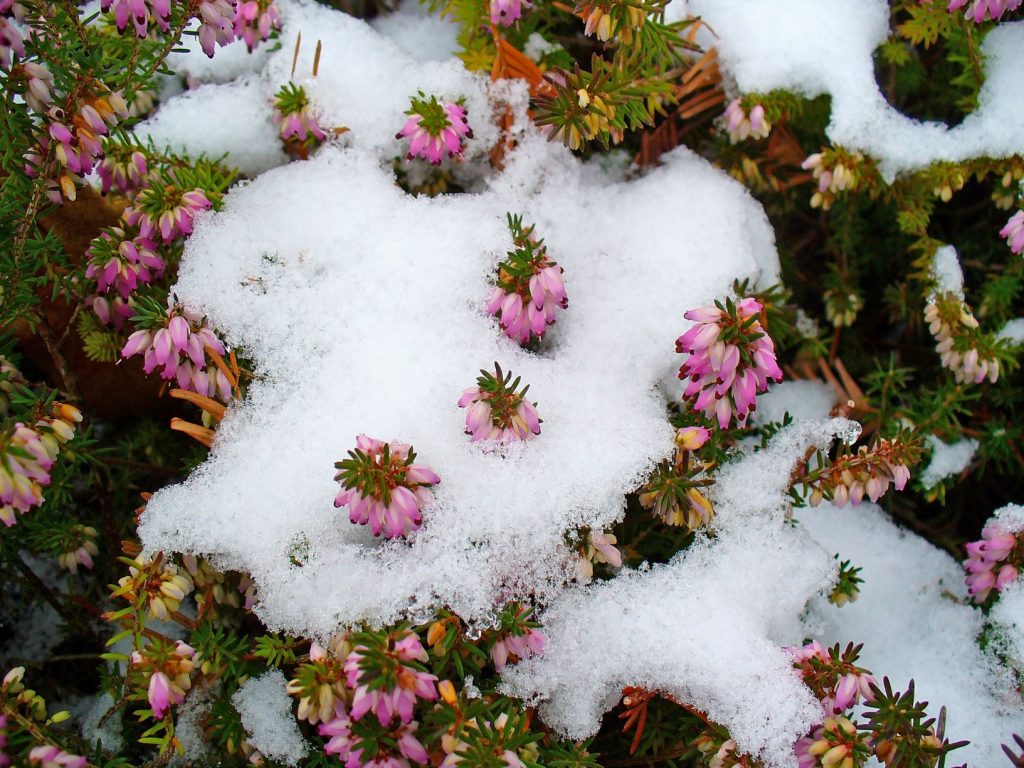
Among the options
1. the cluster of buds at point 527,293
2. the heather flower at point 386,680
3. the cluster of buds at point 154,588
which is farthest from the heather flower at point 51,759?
the cluster of buds at point 527,293

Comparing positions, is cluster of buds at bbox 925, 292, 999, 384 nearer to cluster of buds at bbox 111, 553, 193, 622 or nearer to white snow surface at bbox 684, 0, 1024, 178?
white snow surface at bbox 684, 0, 1024, 178

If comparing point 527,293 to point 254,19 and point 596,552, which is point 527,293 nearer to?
point 596,552

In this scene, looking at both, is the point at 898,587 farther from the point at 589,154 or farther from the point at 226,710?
the point at 226,710

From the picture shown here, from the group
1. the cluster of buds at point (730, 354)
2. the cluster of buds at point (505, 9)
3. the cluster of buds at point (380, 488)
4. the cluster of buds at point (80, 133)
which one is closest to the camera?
the cluster of buds at point (380, 488)

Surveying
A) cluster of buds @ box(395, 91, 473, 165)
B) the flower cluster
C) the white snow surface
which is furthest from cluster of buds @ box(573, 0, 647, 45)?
the flower cluster

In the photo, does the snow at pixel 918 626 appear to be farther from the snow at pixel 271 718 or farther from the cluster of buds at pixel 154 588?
the cluster of buds at pixel 154 588
